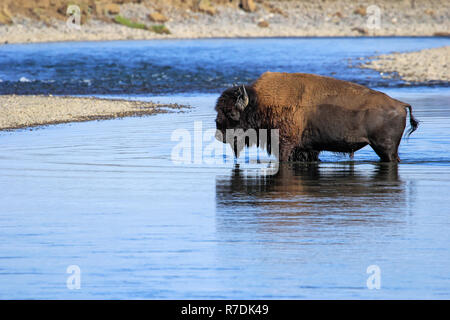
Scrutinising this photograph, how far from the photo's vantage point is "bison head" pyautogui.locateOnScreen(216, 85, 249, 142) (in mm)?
11141

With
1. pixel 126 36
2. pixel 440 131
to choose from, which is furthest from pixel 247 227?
pixel 126 36

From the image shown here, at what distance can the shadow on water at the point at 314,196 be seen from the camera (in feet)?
26.9

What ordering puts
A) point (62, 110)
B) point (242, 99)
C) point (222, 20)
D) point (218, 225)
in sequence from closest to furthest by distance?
point (218, 225) < point (242, 99) < point (62, 110) < point (222, 20)

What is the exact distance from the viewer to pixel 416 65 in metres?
33.3

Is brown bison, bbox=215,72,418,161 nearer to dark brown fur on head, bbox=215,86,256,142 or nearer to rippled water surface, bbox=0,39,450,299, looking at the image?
dark brown fur on head, bbox=215,86,256,142

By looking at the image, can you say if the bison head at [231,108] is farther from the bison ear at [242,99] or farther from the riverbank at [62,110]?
the riverbank at [62,110]

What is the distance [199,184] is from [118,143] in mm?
3780

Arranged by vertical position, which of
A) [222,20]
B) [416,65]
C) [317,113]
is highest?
[317,113]

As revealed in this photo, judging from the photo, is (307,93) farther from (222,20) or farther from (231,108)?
(222,20)

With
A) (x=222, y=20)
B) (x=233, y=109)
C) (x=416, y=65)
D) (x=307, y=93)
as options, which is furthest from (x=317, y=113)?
(x=222, y=20)

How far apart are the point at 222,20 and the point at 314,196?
212 ft

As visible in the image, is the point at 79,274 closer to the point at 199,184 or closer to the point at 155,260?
the point at 155,260

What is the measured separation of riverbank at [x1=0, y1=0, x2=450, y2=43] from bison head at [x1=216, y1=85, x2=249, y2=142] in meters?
47.9

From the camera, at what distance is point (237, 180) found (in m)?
10.5
